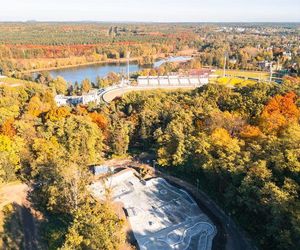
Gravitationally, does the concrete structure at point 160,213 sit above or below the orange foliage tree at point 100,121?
below

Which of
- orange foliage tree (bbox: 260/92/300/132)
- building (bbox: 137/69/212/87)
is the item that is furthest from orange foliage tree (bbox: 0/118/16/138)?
building (bbox: 137/69/212/87)

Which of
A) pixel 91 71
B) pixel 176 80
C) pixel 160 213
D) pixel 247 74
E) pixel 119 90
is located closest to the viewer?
pixel 160 213

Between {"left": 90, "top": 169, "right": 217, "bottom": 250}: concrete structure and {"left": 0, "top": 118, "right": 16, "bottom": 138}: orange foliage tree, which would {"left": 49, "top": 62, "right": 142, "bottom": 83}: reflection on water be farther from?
{"left": 90, "top": 169, "right": 217, "bottom": 250}: concrete structure

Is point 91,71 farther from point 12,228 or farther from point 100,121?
point 12,228

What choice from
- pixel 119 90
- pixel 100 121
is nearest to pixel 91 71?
pixel 119 90

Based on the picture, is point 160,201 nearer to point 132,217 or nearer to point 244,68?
point 132,217

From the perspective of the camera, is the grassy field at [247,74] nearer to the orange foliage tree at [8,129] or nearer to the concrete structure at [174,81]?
the concrete structure at [174,81]

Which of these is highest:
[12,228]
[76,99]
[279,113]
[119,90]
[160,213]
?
[279,113]

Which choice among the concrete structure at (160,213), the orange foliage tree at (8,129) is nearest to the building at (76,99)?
the orange foliage tree at (8,129)
